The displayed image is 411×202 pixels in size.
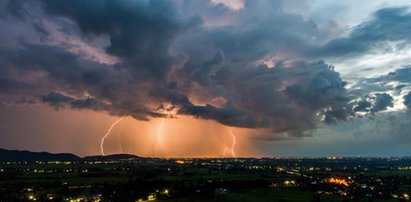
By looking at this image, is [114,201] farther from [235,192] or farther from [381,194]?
[381,194]

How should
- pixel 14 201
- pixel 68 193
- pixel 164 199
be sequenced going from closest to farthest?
pixel 14 201
pixel 164 199
pixel 68 193

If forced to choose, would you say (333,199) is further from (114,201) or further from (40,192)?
(40,192)

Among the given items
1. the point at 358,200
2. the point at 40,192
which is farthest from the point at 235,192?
the point at 40,192

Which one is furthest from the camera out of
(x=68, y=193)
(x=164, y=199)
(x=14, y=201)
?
(x=68, y=193)

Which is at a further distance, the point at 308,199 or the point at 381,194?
the point at 381,194

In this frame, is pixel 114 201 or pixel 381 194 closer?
pixel 114 201

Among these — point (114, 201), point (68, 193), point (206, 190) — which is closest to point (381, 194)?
point (206, 190)

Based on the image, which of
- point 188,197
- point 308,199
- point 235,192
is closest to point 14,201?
point 188,197

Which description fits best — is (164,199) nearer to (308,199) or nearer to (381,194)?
(308,199)
